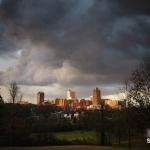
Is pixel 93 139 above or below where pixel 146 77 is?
below

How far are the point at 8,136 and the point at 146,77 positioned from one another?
3702 cm

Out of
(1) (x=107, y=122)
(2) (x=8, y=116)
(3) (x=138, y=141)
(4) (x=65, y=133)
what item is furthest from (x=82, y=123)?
(2) (x=8, y=116)

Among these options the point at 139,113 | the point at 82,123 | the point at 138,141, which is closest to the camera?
the point at 139,113

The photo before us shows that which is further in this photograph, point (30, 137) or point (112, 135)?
point (112, 135)

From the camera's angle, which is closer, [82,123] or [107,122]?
[107,122]

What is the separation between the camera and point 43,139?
9050 centimetres

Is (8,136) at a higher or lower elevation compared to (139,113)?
lower

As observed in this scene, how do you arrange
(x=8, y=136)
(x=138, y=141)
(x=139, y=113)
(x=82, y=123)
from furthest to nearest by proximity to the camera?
(x=82, y=123) → (x=138, y=141) → (x=8, y=136) → (x=139, y=113)

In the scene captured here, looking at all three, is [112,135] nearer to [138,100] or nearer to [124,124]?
[124,124]

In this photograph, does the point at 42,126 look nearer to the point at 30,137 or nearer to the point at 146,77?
the point at 30,137

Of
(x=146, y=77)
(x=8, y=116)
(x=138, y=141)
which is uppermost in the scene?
(x=146, y=77)

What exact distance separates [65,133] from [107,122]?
54.2 ft

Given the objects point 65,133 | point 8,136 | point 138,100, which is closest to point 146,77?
point 138,100

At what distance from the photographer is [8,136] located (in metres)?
86.9
